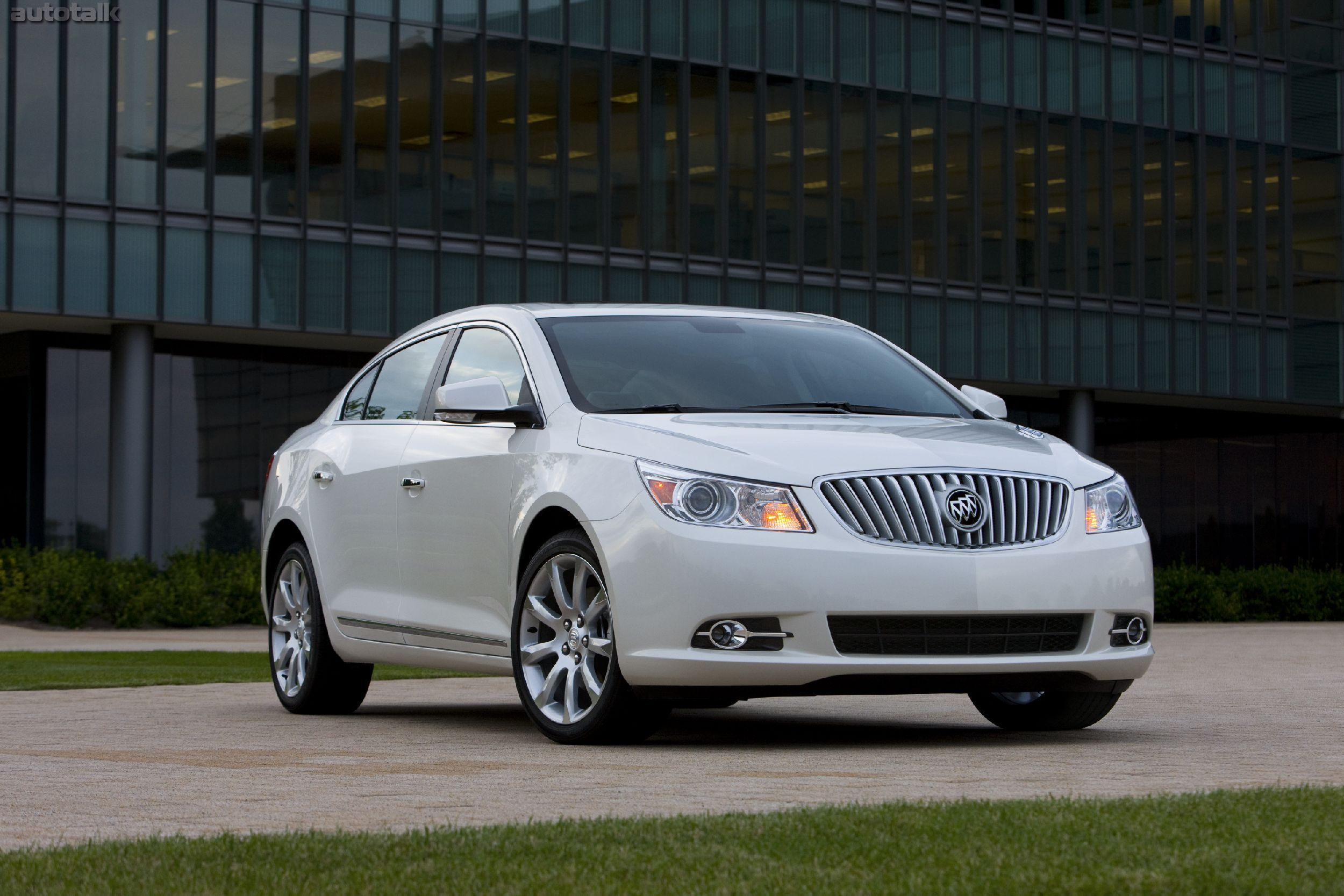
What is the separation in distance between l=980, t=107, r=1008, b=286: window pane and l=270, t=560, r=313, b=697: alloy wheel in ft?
97.9

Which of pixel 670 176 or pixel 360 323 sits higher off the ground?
pixel 670 176

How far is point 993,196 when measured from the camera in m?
39.5

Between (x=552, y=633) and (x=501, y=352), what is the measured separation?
1476 millimetres

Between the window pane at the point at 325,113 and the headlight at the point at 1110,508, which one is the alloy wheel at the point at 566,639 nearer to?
the headlight at the point at 1110,508

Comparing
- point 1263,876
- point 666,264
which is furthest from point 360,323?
point 1263,876

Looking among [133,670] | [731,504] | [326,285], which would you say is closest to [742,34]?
[326,285]

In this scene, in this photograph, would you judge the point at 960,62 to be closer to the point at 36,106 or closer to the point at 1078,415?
the point at 1078,415

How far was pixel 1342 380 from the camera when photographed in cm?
4331

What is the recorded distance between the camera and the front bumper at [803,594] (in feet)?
24.9

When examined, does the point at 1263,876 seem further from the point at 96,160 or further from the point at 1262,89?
the point at 1262,89

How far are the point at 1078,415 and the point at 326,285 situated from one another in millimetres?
15696

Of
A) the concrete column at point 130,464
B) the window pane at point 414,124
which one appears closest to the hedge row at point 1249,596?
the window pane at point 414,124

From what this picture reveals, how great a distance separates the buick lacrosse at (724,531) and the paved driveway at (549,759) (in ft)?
1.00

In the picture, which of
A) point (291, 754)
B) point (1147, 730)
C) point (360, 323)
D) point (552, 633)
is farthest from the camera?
point (360, 323)
